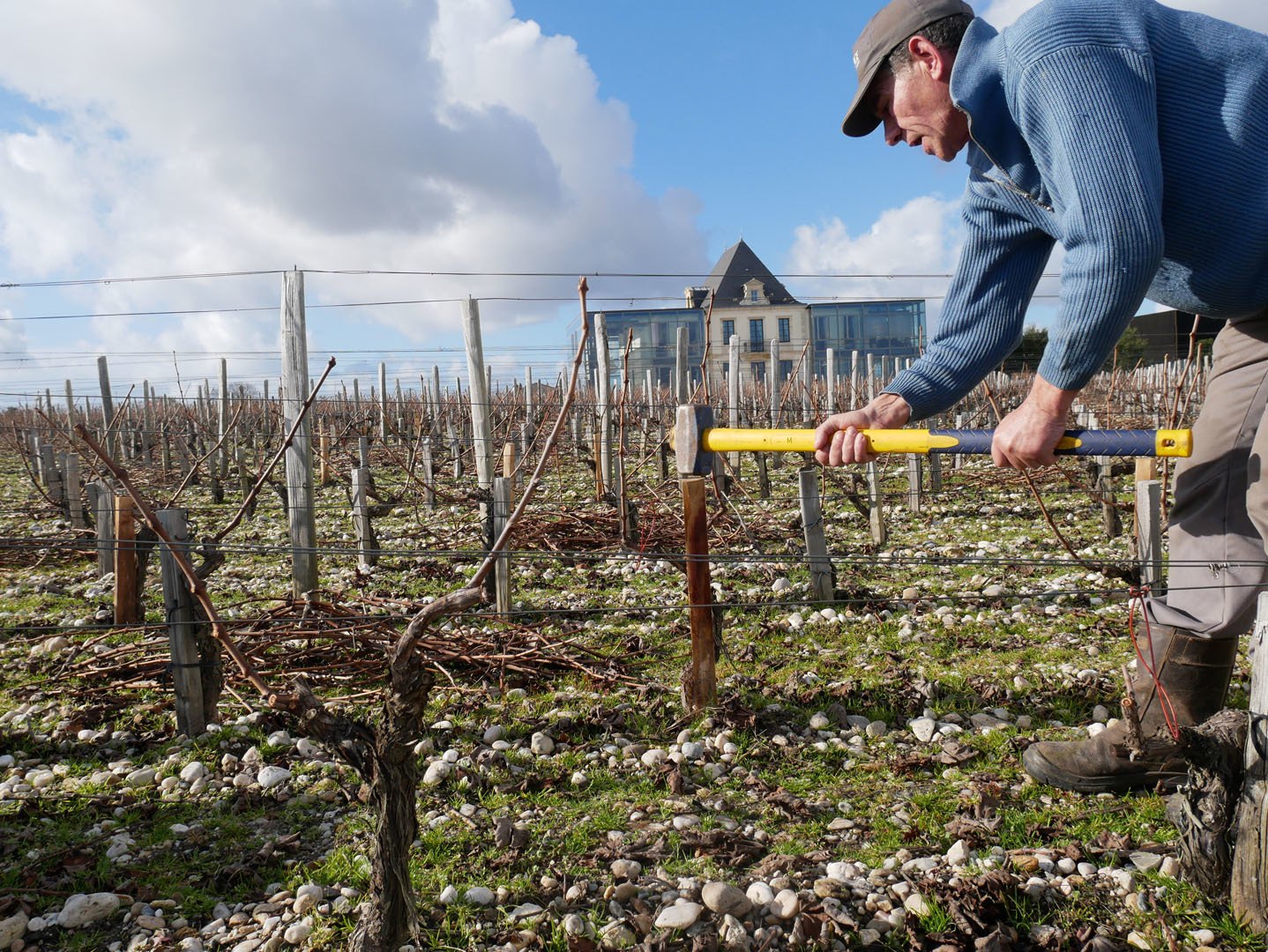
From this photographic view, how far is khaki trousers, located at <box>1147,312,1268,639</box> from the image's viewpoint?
7.30ft

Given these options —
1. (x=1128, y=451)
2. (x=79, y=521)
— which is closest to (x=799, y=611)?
(x=1128, y=451)

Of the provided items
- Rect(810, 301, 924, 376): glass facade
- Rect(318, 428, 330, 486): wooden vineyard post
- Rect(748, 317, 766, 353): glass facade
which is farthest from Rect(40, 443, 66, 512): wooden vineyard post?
Rect(748, 317, 766, 353): glass facade

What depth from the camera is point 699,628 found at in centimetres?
378

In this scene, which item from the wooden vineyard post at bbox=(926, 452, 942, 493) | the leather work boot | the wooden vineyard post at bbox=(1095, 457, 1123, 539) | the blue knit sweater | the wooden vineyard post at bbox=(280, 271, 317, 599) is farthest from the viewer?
the wooden vineyard post at bbox=(926, 452, 942, 493)

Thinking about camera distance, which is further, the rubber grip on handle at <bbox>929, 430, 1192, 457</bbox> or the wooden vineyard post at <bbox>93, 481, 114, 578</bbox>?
the wooden vineyard post at <bbox>93, 481, 114, 578</bbox>

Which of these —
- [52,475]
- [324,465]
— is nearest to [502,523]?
[324,465]

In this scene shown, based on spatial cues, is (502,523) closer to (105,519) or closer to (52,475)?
(105,519)

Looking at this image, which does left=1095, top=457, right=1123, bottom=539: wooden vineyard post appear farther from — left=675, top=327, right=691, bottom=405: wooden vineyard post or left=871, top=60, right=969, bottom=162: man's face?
left=871, top=60, right=969, bottom=162: man's face

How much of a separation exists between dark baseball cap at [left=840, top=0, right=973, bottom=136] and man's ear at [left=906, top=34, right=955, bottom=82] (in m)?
0.03

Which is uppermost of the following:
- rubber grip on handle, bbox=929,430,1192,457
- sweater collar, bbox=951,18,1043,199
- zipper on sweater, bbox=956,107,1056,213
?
sweater collar, bbox=951,18,1043,199

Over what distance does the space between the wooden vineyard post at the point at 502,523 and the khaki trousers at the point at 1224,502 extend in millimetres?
4111

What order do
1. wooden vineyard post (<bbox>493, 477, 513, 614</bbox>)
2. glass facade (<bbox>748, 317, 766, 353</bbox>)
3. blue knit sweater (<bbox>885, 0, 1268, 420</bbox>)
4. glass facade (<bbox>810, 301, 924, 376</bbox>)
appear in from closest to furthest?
1. blue knit sweater (<bbox>885, 0, 1268, 420</bbox>)
2. wooden vineyard post (<bbox>493, 477, 513, 614</bbox>)
3. glass facade (<bbox>810, 301, 924, 376</bbox>)
4. glass facade (<bbox>748, 317, 766, 353</bbox>)

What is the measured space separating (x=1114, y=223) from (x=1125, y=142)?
160 mm

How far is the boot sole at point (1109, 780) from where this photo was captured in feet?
9.07
